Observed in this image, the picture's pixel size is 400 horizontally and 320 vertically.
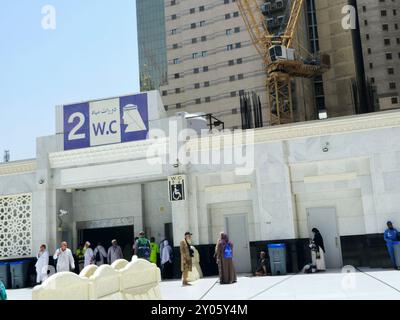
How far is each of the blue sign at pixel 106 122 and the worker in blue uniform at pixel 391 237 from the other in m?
9.02

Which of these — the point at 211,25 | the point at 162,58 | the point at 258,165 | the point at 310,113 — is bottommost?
the point at 258,165

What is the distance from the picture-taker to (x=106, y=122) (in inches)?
705

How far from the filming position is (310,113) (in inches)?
2638

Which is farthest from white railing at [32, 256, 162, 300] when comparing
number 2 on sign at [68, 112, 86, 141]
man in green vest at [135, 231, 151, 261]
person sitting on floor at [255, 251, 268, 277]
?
number 2 on sign at [68, 112, 86, 141]

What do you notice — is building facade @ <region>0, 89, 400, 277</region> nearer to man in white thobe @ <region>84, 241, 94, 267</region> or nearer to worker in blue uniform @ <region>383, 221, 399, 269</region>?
worker in blue uniform @ <region>383, 221, 399, 269</region>

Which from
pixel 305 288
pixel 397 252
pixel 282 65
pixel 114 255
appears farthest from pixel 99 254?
pixel 282 65

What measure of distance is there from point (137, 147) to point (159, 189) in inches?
108

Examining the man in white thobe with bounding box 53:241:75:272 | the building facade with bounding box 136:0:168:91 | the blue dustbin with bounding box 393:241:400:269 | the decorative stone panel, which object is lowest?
the blue dustbin with bounding box 393:241:400:269

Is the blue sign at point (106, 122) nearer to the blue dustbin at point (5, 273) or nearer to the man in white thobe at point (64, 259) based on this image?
the man in white thobe at point (64, 259)

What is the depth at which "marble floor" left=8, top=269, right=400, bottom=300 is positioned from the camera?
910 cm

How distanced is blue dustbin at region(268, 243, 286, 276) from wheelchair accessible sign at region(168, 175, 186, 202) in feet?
11.9
